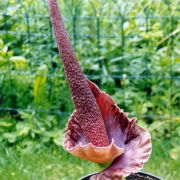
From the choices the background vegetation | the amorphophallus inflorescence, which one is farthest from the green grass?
the amorphophallus inflorescence

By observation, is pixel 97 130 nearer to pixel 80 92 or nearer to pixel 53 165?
pixel 80 92

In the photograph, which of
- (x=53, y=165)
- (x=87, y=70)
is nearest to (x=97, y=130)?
(x=53, y=165)

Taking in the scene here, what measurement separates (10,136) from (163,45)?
121 centimetres

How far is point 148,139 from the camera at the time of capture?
179 cm

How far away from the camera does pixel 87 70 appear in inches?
139

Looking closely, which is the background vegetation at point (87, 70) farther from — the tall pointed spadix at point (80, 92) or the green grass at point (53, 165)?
the tall pointed spadix at point (80, 92)

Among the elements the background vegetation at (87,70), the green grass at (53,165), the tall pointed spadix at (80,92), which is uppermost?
the tall pointed spadix at (80,92)

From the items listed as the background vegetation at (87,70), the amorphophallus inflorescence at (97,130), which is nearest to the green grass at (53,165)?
the background vegetation at (87,70)

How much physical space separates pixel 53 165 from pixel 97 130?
1352 mm

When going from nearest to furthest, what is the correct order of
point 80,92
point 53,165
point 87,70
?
point 80,92 < point 53,165 < point 87,70

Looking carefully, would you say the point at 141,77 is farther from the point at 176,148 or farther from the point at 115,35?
the point at 176,148

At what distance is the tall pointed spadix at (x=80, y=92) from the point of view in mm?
1646

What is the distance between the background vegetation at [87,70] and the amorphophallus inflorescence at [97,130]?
4.17 ft

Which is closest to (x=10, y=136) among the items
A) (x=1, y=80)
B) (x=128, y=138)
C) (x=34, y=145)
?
(x=34, y=145)
